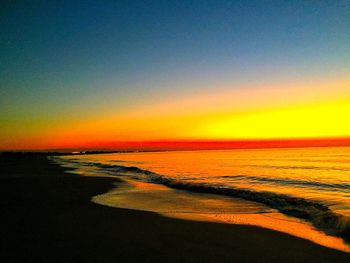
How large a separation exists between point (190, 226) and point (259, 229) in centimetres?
205

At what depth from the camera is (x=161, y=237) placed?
7707mm

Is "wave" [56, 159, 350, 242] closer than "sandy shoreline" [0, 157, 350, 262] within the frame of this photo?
No

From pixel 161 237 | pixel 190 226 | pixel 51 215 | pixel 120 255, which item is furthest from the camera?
pixel 51 215

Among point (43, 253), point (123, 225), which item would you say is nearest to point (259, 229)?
point (123, 225)

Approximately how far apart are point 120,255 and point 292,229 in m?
5.37

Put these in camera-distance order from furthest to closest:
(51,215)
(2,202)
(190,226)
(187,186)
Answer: (187,186)
(2,202)
(51,215)
(190,226)

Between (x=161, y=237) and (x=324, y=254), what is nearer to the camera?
(x=324, y=254)

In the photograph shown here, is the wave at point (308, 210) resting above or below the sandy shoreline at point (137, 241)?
below

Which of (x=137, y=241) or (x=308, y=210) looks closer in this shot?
(x=137, y=241)

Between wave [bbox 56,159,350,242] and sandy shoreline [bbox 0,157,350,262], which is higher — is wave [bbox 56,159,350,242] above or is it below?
below

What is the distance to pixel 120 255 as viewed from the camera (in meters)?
6.28

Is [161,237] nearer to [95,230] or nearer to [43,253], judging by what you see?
[95,230]

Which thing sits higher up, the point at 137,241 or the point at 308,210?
the point at 137,241

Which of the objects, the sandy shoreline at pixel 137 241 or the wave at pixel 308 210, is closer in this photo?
the sandy shoreline at pixel 137 241
